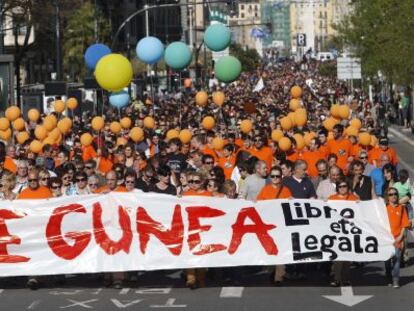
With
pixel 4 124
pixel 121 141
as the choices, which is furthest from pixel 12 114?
pixel 121 141

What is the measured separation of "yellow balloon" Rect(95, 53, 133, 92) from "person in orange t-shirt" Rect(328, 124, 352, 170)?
3.82m

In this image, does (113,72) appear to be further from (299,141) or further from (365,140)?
(365,140)

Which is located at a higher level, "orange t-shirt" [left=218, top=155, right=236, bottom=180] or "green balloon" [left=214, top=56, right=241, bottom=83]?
"green balloon" [left=214, top=56, right=241, bottom=83]

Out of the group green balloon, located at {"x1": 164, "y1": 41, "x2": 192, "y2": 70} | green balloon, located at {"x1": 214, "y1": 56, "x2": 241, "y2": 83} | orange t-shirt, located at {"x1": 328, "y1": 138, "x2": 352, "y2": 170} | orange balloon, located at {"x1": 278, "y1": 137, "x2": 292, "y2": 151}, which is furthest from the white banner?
green balloon, located at {"x1": 214, "y1": 56, "x2": 241, "y2": 83}

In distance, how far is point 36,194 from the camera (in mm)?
14742

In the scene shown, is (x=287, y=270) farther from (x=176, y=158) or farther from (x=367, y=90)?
(x=367, y=90)

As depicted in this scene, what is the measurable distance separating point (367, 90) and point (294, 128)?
157 feet

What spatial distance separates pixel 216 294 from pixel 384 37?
37.2m

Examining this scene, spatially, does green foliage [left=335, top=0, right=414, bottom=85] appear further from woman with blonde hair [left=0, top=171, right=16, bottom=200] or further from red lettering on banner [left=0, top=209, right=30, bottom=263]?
red lettering on banner [left=0, top=209, right=30, bottom=263]

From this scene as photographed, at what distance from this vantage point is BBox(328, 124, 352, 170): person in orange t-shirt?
1975 centimetres

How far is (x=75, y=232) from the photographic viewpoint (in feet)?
47.6

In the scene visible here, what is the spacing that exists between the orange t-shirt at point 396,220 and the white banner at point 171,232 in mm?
71

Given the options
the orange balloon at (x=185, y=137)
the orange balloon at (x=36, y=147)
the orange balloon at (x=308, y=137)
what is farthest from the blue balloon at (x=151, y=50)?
the orange balloon at (x=36, y=147)

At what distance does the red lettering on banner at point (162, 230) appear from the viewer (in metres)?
14.5
